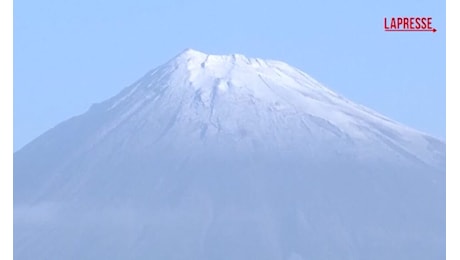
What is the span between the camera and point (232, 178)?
20.8 m

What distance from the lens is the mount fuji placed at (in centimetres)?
1972

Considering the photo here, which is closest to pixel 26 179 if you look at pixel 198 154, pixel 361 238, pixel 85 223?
pixel 85 223

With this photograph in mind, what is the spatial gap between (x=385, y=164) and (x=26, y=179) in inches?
211

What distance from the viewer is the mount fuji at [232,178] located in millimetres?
19719

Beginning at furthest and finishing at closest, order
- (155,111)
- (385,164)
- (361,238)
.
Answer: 1. (155,111)
2. (385,164)
3. (361,238)

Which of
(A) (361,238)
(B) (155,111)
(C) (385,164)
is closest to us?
(A) (361,238)

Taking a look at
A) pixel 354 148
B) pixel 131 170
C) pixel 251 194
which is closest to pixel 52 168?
pixel 131 170

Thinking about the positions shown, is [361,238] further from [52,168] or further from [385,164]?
[52,168]

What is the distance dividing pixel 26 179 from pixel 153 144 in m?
2.31

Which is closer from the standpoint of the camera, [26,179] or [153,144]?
[26,179]

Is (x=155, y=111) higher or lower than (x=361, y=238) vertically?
higher

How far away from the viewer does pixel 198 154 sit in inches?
837

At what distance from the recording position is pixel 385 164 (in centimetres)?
2114

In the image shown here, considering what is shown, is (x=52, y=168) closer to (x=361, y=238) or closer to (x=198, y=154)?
(x=198, y=154)
